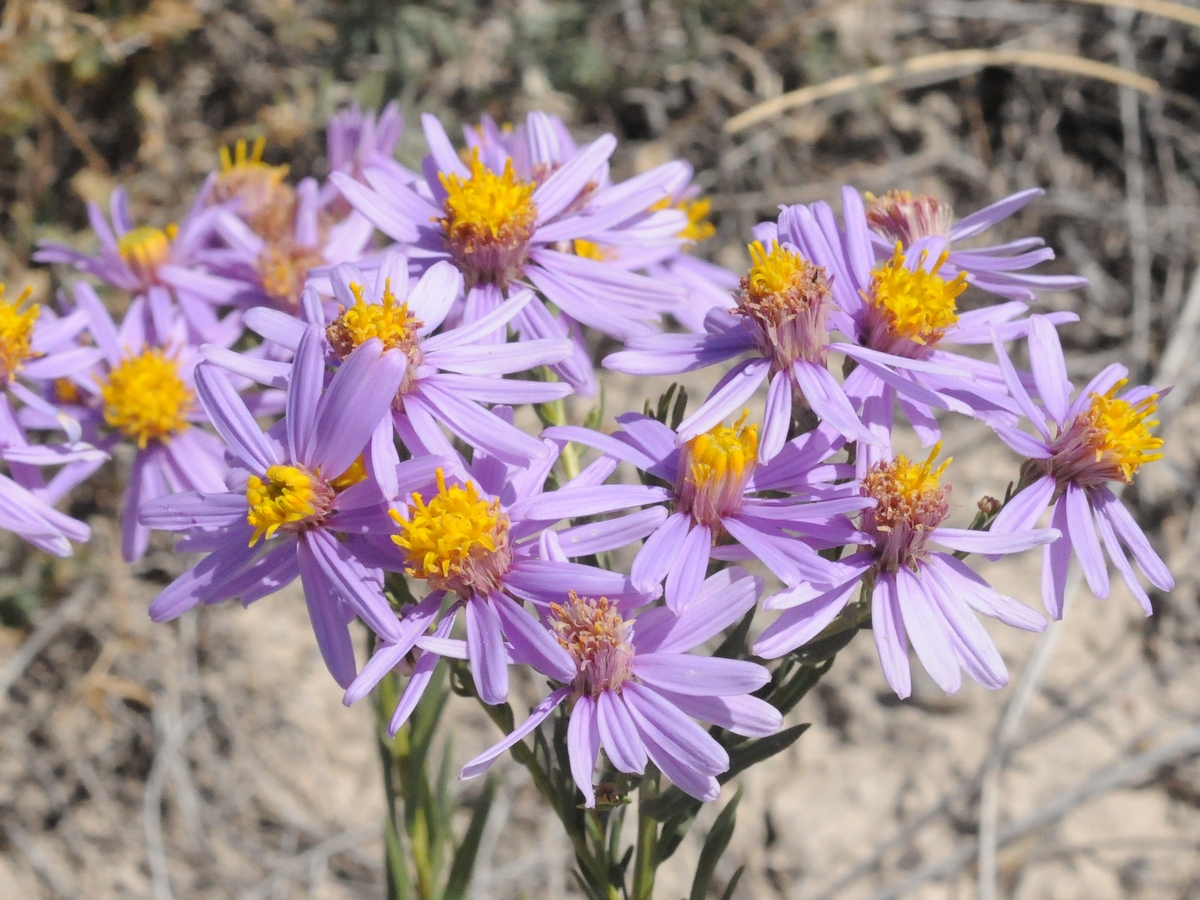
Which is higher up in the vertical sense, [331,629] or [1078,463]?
[1078,463]

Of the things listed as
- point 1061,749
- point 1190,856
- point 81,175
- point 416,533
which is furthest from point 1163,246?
point 81,175

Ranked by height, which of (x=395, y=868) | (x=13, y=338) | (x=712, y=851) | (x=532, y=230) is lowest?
(x=395, y=868)

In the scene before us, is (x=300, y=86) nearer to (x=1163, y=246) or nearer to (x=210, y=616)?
(x=210, y=616)

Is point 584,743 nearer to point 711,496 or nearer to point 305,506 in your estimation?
point 711,496

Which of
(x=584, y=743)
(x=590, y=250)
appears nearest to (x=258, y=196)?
(x=590, y=250)

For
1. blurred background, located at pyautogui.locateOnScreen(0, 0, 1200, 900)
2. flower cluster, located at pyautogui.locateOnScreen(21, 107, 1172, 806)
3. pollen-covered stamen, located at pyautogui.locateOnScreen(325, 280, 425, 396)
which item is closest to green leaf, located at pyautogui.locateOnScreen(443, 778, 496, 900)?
flower cluster, located at pyautogui.locateOnScreen(21, 107, 1172, 806)

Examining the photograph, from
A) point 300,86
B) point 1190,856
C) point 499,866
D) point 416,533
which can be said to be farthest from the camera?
point 300,86

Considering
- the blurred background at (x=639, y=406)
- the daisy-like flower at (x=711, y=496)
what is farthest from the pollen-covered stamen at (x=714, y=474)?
the blurred background at (x=639, y=406)

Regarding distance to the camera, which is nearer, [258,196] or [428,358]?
[428,358]
